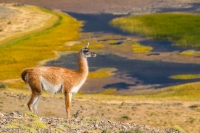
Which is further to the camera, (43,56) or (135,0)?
(135,0)

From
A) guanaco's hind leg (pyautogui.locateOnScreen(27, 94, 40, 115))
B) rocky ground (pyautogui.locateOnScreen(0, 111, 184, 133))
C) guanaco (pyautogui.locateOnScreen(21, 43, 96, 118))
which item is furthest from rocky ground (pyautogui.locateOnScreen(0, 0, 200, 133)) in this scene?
guanaco (pyautogui.locateOnScreen(21, 43, 96, 118))

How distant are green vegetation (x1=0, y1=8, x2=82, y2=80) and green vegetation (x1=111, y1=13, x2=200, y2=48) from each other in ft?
24.7

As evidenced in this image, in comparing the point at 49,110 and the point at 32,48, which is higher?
the point at 49,110

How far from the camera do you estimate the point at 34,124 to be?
42.0 ft

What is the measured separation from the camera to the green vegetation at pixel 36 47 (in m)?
50.0

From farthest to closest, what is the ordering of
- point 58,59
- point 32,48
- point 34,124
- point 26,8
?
point 26,8
point 32,48
point 58,59
point 34,124

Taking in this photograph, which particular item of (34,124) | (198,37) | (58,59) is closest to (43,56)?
(58,59)

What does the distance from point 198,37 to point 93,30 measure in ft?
52.8

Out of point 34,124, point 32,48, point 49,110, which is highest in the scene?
point 34,124

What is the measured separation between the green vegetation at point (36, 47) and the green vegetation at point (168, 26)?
752 cm

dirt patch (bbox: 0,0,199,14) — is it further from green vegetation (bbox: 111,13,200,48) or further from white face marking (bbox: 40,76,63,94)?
white face marking (bbox: 40,76,63,94)

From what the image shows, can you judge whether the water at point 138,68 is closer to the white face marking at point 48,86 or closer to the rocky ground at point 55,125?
the white face marking at point 48,86

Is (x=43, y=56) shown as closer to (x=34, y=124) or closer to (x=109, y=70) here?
(x=109, y=70)

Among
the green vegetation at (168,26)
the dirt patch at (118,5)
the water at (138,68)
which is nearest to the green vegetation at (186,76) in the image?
the water at (138,68)
